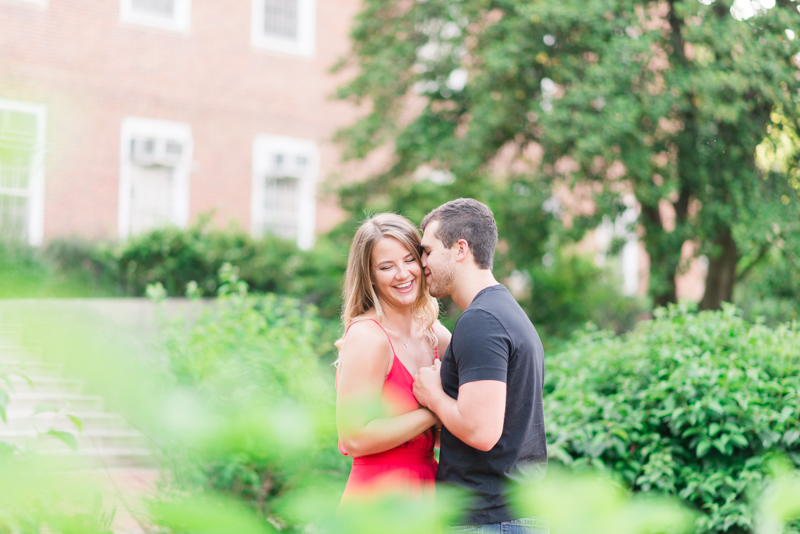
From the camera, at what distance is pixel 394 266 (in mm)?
2773

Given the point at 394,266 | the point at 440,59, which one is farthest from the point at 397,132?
the point at 394,266

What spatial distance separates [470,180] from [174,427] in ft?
31.1

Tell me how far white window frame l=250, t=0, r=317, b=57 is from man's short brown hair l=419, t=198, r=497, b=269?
1273cm

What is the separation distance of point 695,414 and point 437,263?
7.56 feet

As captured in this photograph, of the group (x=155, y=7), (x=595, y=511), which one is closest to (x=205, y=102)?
(x=155, y=7)

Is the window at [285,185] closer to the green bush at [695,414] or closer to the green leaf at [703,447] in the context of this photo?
the green bush at [695,414]

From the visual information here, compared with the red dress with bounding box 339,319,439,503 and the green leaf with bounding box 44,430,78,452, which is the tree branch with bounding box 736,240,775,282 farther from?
the green leaf with bounding box 44,430,78,452

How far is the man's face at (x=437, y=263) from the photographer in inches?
103

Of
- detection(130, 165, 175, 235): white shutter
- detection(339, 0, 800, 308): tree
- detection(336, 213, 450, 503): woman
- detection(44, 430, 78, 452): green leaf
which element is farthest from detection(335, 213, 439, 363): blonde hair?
detection(130, 165, 175, 235): white shutter

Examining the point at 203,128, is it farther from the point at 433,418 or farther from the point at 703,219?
the point at 433,418

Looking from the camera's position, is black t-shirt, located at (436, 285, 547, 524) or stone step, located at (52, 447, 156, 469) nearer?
stone step, located at (52, 447, 156, 469)

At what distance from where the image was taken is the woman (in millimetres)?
2395

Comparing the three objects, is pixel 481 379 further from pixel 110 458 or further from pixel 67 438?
pixel 110 458

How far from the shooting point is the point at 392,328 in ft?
9.14
